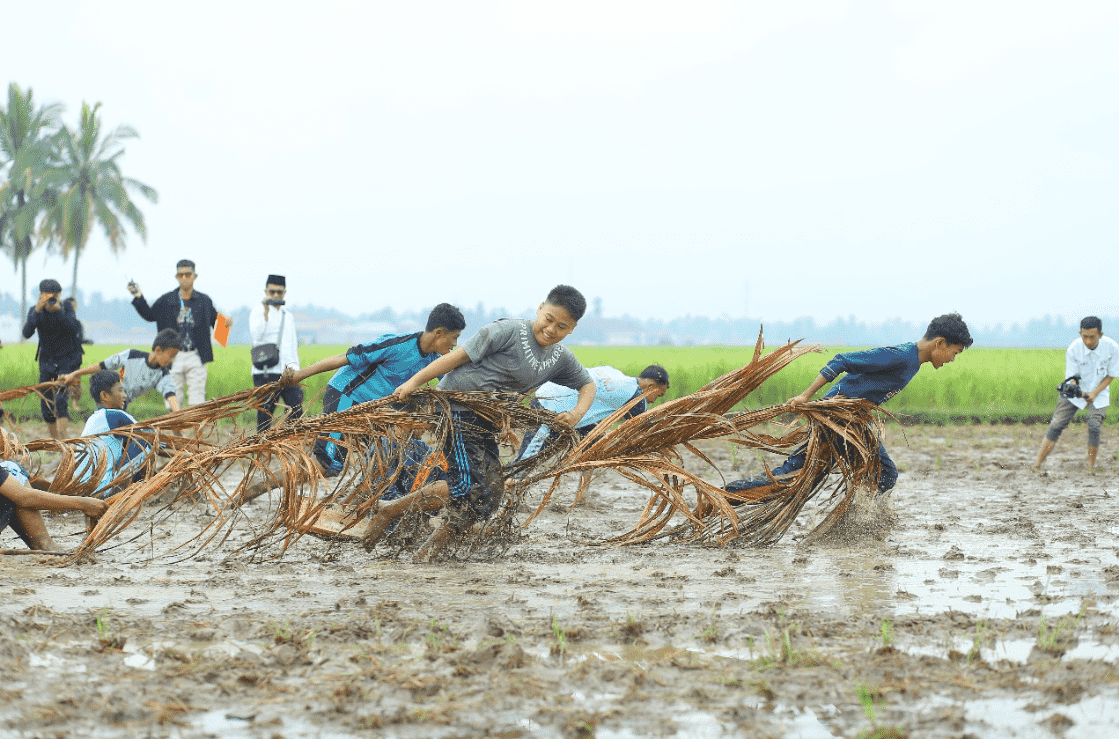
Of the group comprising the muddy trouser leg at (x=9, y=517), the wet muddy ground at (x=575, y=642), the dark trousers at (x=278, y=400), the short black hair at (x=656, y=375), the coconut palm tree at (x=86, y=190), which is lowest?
the wet muddy ground at (x=575, y=642)

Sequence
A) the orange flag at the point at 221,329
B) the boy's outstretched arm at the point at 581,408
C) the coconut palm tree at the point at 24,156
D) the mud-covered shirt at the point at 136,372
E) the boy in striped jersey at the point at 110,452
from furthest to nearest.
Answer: the coconut palm tree at the point at 24,156 → the orange flag at the point at 221,329 → the mud-covered shirt at the point at 136,372 → the boy in striped jersey at the point at 110,452 → the boy's outstretched arm at the point at 581,408

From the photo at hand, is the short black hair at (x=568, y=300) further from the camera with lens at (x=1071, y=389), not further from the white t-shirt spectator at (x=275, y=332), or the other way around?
the camera with lens at (x=1071, y=389)

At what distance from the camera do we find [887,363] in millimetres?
5984

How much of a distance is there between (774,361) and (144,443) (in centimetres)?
369

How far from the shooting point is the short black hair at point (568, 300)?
17.1 ft

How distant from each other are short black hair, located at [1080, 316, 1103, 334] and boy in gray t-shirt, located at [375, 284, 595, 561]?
20.1 ft

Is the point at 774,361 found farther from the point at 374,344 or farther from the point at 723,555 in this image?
the point at 374,344

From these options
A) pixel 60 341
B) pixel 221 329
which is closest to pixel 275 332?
pixel 221 329

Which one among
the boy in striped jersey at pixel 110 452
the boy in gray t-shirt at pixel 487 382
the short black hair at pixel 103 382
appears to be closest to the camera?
the boy in gray t-shirt at pixel 487 382

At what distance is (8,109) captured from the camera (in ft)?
148

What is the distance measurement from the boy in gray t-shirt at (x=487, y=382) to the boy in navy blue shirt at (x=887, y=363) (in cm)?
136

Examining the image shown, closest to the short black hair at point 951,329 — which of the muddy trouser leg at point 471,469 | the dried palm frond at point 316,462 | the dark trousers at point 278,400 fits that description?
the dried palm frond at point 316,462

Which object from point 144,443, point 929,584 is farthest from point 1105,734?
point 144,443

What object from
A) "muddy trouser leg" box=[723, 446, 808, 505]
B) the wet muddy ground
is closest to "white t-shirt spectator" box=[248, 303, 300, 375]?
the wet muddy ground
